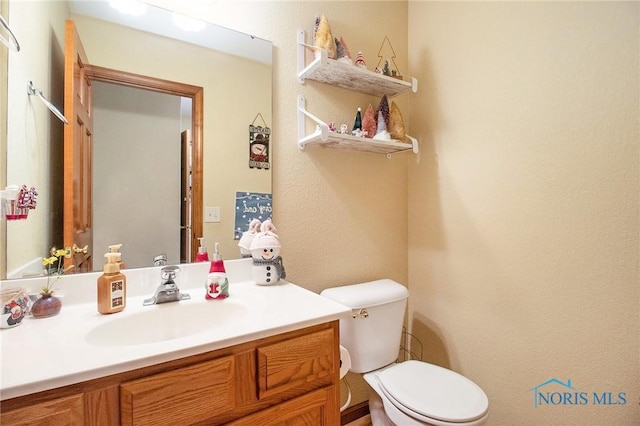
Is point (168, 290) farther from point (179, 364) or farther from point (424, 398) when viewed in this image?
point (424, 398)

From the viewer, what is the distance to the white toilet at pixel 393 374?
1.04 metres

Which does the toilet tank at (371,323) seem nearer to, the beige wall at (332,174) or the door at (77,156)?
the beige wall at (332,174)

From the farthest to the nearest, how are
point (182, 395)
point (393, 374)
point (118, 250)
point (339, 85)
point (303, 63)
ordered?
point (339, 85) < point (303, 63) < point (393, 374) < point (118, 250) < point (182, 395)

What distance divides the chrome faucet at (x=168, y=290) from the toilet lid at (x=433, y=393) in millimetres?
866

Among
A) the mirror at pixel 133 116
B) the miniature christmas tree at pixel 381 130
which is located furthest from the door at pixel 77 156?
the miniature christmas tree at pixel 381 130

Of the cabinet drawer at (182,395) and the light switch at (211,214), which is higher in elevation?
the light switch at (211,214)

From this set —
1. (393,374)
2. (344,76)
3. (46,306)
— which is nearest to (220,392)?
(46,306)

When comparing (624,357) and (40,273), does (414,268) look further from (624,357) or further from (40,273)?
(40,273)

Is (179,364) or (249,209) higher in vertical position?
(249,209)

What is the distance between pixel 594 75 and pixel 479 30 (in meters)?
0.55

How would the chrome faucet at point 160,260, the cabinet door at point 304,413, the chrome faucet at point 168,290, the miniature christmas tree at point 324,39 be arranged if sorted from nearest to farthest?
1. the cabinet door at point 304,413
2. the chrome faucet at point 168,290
3. the chrome faucet at point 160,260
4. the miniature christmas tree at point 324,39

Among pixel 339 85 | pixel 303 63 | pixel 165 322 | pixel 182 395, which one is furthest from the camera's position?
pixel 339 85

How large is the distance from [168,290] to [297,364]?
0.49m

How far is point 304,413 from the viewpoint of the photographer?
0.81 metres
